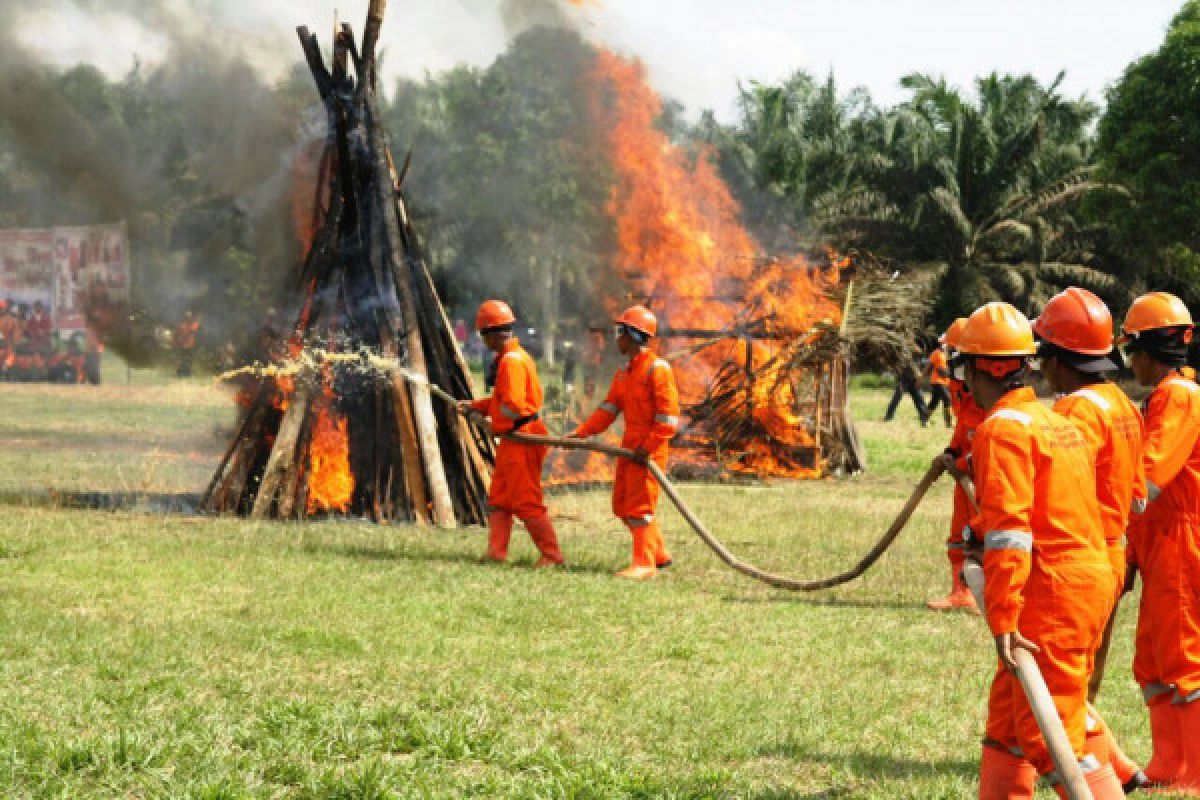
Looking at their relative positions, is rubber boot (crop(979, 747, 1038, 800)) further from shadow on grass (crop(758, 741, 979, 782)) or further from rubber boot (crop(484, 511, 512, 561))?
rubber boot (crop(484, 511, 512, 561))

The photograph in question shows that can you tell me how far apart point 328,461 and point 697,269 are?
23.9 feet

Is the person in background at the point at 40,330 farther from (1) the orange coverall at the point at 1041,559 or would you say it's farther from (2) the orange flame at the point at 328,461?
(1) the orange coverall at the point at 1041,559

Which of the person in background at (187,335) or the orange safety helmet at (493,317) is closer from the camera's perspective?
the orange safety helmet at (493,317)

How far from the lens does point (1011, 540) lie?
4.18m

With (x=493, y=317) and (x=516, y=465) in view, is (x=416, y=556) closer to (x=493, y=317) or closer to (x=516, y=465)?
(x=516, y=465)

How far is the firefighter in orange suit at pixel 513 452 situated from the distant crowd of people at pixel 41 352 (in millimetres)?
17572

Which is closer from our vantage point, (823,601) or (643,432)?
(823,601)

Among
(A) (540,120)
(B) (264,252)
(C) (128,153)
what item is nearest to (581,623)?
(B) (264,252)

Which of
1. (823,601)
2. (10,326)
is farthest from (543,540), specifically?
(10,326)

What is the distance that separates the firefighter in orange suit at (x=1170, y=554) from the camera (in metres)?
5.34

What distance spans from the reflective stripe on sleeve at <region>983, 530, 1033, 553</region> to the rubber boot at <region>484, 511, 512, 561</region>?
6.43 meters

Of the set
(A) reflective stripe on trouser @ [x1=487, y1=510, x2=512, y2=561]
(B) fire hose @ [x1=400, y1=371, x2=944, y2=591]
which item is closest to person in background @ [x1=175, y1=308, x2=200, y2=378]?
(B) fire hose @ [x1=400, y1=371, x2=944, y2=591]

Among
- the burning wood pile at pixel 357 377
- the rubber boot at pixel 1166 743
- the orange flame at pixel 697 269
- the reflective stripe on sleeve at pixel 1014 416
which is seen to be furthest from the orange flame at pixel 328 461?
the reflective stripe on sleeve at pixel 1014 416

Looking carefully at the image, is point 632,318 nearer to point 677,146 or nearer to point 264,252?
point 264,252
